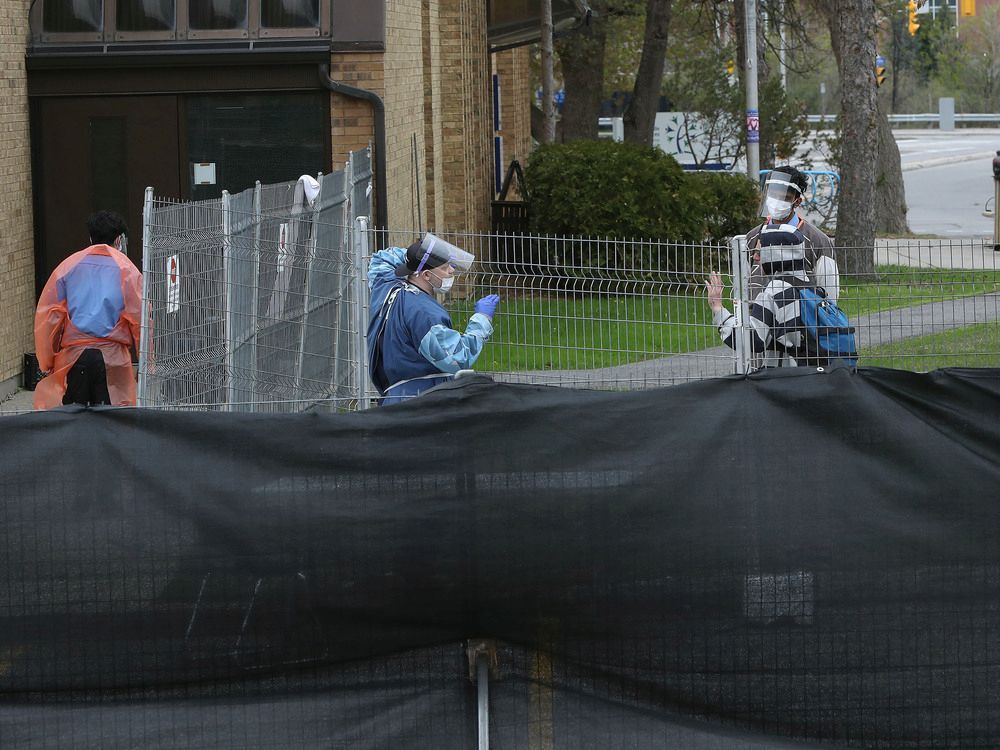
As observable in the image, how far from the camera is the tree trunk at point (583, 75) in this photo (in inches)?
984

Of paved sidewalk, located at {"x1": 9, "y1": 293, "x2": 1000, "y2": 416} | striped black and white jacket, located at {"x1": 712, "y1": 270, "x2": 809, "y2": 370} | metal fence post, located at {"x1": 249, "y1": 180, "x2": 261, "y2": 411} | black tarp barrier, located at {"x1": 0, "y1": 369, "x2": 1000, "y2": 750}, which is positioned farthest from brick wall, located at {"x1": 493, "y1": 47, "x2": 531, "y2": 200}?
black tarp barrier, located at {"x1": 0, "y1": 369, "x2": 1000, "y2": 750}

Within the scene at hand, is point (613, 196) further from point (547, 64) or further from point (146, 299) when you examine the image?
point (146, 299)

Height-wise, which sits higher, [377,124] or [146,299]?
[377,124]

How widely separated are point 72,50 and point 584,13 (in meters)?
10.7

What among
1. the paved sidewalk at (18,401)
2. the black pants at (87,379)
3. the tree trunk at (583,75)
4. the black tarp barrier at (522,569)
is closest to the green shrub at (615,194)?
the tree trunk at (583,75)

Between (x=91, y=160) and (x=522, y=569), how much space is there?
9.82 meters

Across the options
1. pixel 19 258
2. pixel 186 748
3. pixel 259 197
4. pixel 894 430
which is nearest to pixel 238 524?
pixel 186 748

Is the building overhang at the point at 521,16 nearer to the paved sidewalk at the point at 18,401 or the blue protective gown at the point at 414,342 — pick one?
the paved sidewalk at the point at 18,401

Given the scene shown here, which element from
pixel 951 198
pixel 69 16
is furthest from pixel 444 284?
pixel 951 198

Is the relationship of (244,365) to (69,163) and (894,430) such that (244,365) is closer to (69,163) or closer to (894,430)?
(894,430)

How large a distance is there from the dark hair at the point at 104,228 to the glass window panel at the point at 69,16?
5649 millimetres

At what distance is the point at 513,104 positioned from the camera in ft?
94.1

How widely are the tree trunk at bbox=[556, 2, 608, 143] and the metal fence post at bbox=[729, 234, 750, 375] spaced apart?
18297 mm

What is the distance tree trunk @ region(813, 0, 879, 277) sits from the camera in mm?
19531
